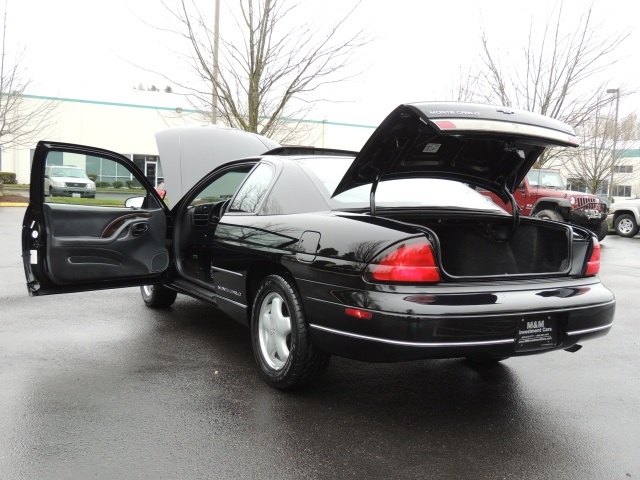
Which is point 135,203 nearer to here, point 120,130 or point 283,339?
point 283,339

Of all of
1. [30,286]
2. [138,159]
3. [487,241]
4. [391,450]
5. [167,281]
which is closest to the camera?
[391,450]

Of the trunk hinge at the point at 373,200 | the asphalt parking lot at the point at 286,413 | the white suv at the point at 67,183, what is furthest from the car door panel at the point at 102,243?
the white suv at the point at 67,183

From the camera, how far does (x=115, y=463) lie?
9.09 feet

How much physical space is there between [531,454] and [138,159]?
37.2m

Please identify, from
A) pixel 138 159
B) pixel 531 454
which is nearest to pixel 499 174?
pixel 531 454

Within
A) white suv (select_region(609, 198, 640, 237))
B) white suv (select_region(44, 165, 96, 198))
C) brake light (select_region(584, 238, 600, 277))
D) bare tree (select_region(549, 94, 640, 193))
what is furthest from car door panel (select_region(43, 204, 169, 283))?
bare tree (select_region(549, 94, 640, 193))

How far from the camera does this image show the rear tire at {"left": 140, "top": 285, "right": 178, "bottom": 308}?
5.91 metres

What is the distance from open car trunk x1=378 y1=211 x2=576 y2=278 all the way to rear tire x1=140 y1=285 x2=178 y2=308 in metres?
3.02

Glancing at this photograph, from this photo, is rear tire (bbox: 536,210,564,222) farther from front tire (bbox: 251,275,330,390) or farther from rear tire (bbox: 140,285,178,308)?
front tire (bbox: 251,275,330,390)

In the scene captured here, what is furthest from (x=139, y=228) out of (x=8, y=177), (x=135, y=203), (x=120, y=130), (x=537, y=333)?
(x=120, y=130)

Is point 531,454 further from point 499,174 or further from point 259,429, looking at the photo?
point 499,174

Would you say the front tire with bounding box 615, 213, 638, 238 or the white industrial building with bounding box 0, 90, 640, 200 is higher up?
the white industrial building with bounding box 0, 90, 640, 200

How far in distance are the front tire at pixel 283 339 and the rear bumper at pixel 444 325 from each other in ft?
0.61

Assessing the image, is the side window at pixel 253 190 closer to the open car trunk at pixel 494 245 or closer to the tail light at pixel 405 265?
the open car trunk at pixel 494 245
